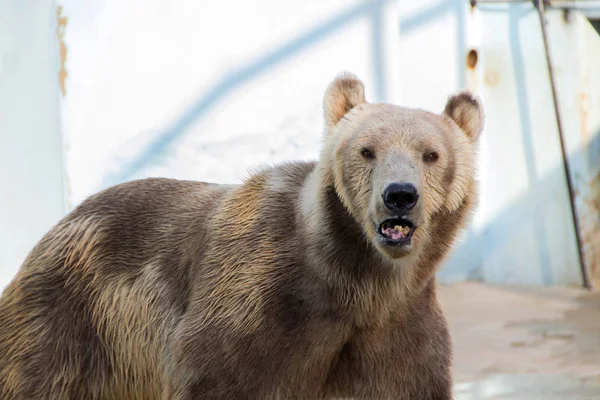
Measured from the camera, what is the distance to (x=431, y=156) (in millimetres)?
3021

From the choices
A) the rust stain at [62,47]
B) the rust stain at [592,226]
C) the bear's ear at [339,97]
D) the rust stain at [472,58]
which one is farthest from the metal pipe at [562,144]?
the bear's ear at [339,97]

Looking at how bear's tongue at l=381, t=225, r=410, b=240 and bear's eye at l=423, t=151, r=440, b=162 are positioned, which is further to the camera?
bear's eye at l=423, t=151, r=440, b=162

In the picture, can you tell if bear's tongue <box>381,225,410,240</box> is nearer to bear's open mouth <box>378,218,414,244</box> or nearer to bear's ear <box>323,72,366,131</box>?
bear's open mouth <box>378,218,414,244</box>

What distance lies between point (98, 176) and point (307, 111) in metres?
1.28

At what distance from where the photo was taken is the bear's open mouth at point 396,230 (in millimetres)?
2859

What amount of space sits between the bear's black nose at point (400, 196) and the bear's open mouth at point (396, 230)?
0.05 meters

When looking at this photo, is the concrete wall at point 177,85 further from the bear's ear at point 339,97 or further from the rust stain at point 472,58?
the bear's ear at point 339,97

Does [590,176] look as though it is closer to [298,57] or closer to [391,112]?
[298,57]

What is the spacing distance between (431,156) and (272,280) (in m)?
0.65

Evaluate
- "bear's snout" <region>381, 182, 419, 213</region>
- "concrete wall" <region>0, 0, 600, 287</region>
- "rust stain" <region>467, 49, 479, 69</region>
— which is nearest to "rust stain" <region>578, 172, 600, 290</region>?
"rust stain" <region>467, 49, 479, 69</region>

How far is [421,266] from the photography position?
123 inches

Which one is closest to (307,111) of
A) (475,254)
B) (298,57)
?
(298,57)

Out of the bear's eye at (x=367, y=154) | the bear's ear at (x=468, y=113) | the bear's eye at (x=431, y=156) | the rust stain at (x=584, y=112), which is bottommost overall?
the bear's eye at (x=431, y=156)

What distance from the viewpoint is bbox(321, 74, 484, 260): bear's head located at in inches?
112
